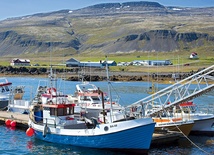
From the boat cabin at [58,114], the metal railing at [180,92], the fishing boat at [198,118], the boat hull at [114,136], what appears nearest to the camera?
the boat hull at [114,136]

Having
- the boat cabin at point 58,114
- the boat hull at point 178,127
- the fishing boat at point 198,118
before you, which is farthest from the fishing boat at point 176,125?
the boat cabin at point 58,114

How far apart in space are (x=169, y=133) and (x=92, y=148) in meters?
6.40

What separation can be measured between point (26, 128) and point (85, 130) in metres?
10.7

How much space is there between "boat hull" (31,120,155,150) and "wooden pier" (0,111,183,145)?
Result: 2.98 m

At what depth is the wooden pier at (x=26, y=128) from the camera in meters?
31.0

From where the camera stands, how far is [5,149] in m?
30.1

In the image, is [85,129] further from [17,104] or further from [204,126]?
[17,104]

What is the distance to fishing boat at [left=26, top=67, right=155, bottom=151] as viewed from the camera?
27.7m

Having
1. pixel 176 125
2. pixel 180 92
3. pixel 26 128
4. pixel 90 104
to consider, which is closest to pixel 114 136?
pixel 176 125

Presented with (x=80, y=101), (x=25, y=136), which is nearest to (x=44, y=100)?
(x=25, y=136)

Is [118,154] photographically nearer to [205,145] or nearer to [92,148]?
[92,148]

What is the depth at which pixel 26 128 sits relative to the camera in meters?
38.1

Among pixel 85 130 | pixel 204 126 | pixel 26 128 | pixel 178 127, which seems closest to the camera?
pixel 85 130

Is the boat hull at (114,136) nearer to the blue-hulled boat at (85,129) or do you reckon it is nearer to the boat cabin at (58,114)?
the blue-hulled boat at (85,129)
